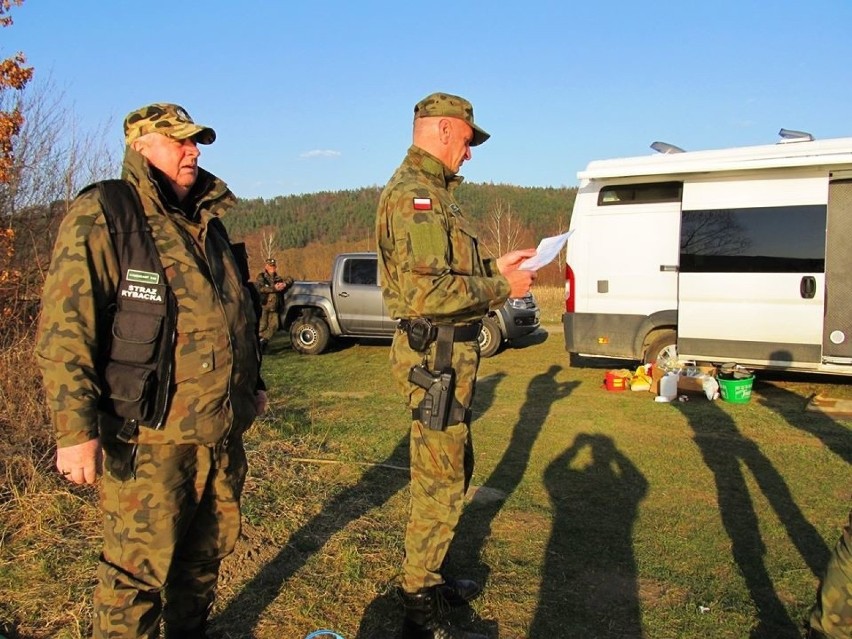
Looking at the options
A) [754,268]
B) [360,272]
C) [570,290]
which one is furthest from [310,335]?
[754,268]

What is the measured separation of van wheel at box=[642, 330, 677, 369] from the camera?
788cm

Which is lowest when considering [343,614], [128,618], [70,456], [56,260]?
[343,614]

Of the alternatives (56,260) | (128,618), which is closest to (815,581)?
(128,618)

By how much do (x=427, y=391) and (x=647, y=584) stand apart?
5.12 feet

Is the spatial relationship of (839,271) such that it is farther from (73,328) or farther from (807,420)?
(73,328)

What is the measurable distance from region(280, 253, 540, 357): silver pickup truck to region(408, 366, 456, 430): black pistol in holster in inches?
345

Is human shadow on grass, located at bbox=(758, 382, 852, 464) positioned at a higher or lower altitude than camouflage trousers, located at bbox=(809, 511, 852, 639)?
lower

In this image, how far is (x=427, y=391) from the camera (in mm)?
2693

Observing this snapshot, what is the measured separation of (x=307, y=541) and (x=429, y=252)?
197cm

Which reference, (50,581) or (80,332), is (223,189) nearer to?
(80,332)

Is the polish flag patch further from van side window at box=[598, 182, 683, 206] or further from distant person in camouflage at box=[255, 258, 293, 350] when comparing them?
distant person in camouflage at box=[255, 258, 293, 350]

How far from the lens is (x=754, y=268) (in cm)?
728

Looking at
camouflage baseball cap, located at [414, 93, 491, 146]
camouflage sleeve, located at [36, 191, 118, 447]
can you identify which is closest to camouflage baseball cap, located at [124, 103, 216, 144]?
camouflage sleeve, located at [36, 191, 118, 447]

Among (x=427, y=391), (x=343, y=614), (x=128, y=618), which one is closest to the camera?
(x=128, y=618)
